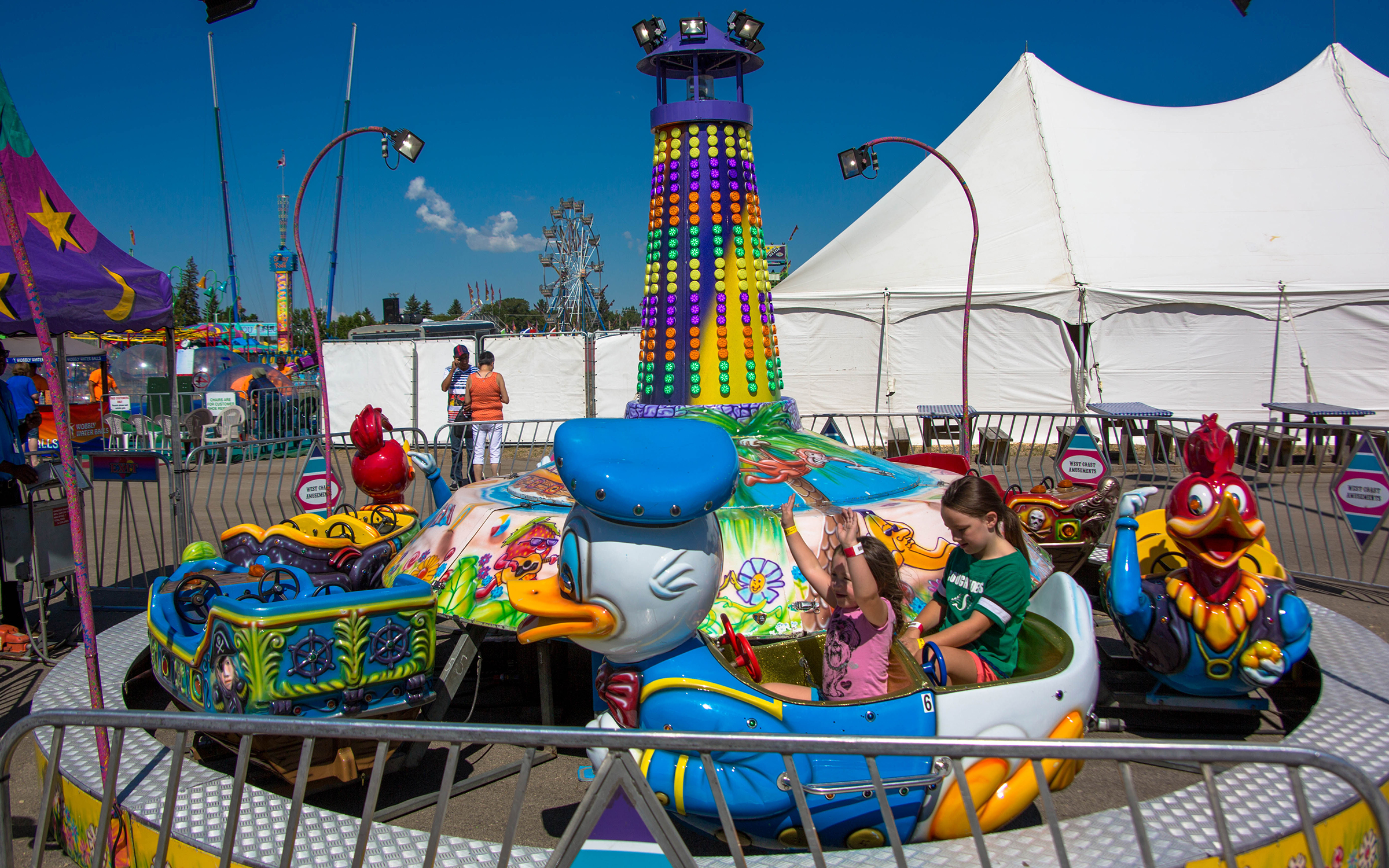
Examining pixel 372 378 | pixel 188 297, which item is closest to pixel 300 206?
pixel 372 378

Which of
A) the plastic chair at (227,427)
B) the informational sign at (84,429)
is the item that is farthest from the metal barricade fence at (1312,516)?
the informational sign at (84,429)

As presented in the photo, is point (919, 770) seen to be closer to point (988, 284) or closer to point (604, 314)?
point (988, 284)

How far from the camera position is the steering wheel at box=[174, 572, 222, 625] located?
3543 mm

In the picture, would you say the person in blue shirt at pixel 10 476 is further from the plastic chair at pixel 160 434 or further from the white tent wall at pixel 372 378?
the white tent wall at pixel 372 378

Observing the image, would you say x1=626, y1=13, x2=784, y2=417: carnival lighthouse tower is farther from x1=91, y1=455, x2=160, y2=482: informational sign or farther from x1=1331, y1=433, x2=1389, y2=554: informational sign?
x1=1331, y1=433, x2=1389, y2=554: informational sign

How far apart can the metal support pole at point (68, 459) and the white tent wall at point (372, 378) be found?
44.2ft

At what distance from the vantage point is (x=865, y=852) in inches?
90.2

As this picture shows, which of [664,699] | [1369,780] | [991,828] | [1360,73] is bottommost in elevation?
[991,828]

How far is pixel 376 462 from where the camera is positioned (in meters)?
4.72

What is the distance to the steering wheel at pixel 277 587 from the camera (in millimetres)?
3611

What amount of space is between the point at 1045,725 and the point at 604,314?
231 ft

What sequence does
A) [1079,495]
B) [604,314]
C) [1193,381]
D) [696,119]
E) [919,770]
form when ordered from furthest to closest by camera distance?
[604,314] < [1193,381] < [1079,495] < [696,119] < [919,770]

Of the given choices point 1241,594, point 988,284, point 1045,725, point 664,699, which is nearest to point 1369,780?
point 1045,725

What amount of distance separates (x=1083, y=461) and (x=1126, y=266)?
8.75 meters
